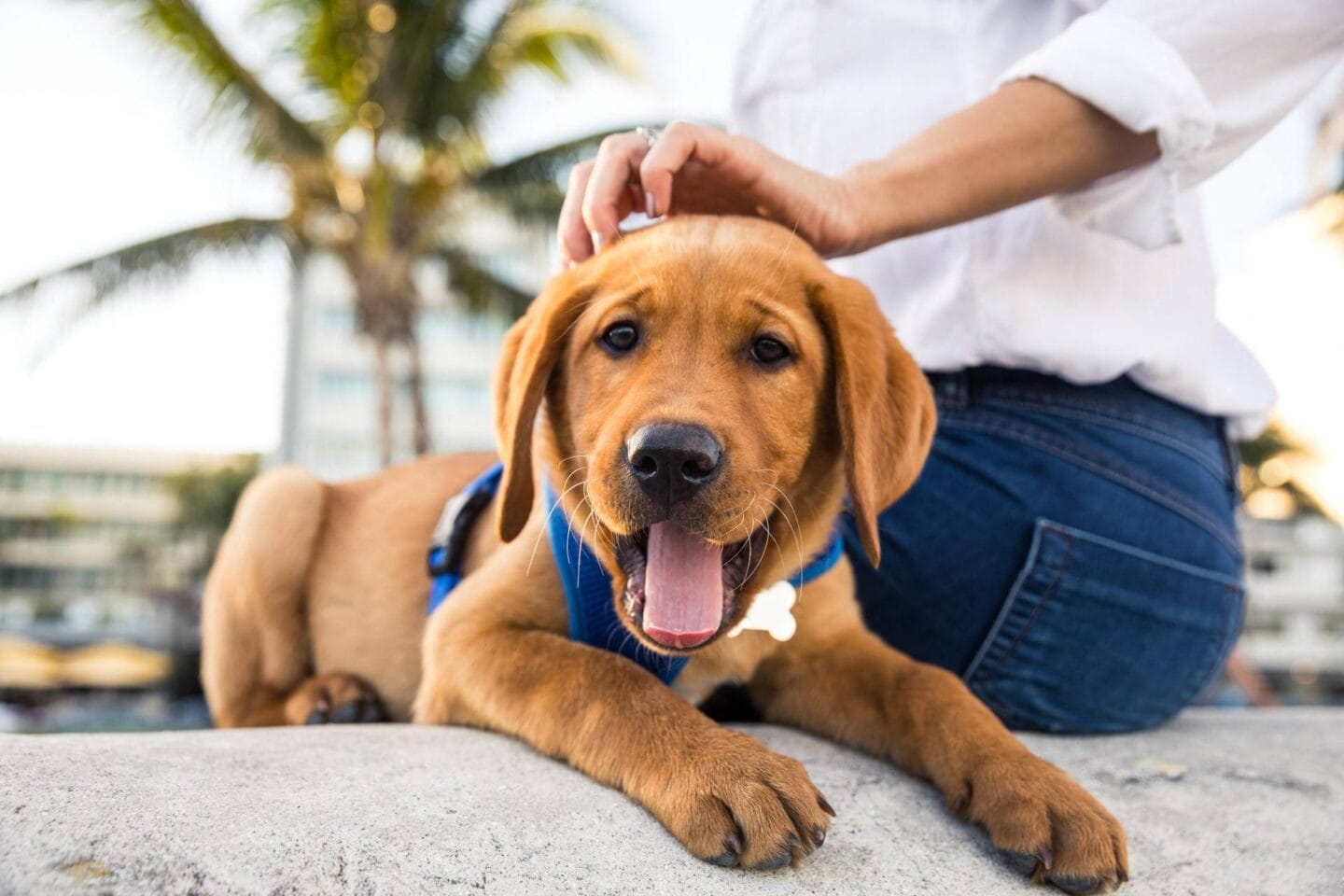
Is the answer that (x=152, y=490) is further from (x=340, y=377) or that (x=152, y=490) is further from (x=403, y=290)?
Result: (x=403, y=290)

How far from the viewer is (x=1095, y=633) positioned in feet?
9.16

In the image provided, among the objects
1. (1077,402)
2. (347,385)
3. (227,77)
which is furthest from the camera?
(347,385)

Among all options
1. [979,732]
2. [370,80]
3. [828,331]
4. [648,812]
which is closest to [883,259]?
[828,331]

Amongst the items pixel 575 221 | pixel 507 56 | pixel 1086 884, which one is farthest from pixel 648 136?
pixel 507 56

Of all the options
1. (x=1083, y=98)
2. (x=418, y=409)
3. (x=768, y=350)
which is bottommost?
(x=418, y=409)

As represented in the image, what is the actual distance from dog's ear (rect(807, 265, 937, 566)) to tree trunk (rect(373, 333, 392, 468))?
56.2 ft

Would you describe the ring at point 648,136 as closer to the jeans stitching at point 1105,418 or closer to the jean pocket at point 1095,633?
the jeans stitching at point 1105,418

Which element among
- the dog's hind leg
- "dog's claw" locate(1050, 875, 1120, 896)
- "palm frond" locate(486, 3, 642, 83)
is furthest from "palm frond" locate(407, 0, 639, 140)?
"dog's claw" locate(1050, 875, 1120, 896)

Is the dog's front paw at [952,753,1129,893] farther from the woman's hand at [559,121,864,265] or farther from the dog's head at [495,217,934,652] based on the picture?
the woman's hand at [559,121,864,265]

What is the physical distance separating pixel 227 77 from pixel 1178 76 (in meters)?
15.7

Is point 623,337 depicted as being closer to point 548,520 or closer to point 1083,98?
point 548,520

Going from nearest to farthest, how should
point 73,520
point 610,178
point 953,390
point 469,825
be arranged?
point 469,825
point 610,178
point 953,390
point 73,520

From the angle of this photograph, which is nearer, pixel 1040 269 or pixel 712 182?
pixel 712 182

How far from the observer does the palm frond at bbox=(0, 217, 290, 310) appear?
1573 centimetres
